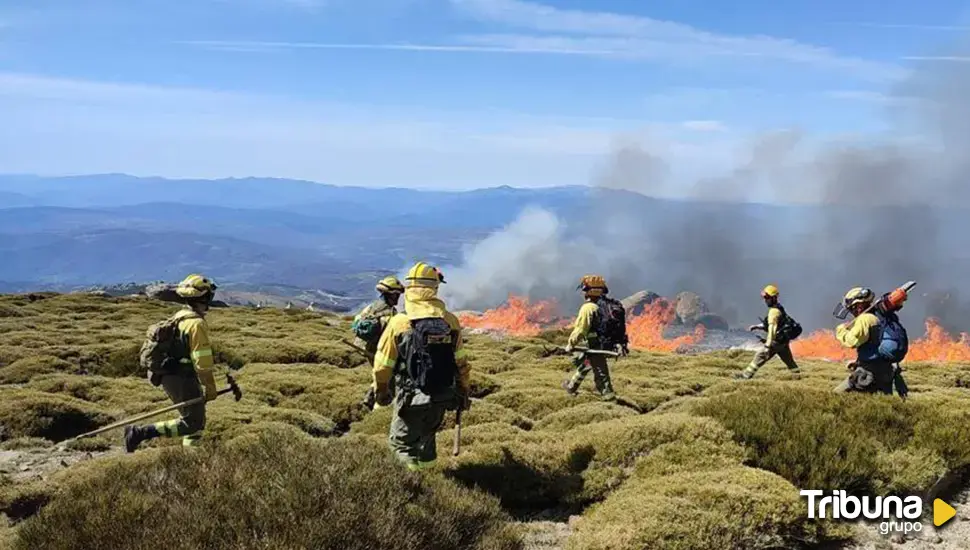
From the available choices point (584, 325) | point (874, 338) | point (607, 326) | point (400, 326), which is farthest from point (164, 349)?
point (874, 338)

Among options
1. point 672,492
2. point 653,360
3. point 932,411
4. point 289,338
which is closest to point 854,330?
point 932,411

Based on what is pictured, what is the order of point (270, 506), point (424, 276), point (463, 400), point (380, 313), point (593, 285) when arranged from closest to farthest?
point (270, 506) → point (424, 276) → point (463, 400) → point (380, 313) → point (593, 285)

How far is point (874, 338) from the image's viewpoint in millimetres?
13742

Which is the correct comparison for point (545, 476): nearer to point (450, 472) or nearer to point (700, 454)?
point (450, 472)

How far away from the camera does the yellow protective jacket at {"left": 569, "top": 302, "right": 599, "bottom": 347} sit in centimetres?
1717

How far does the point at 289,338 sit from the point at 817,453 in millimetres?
32882

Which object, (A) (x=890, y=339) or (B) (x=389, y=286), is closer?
(A) (x=890, y=339)

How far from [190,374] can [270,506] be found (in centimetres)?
620

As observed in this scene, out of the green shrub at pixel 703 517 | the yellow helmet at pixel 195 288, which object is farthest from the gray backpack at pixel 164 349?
the green shrub at pixel 703 517

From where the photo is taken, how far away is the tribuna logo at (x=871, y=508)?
9117mm

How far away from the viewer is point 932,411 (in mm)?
12344

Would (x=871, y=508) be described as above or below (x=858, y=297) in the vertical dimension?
below

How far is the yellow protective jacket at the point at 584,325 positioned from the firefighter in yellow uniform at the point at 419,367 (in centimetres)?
768

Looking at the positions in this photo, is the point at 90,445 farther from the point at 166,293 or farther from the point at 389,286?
the point at 389,286
